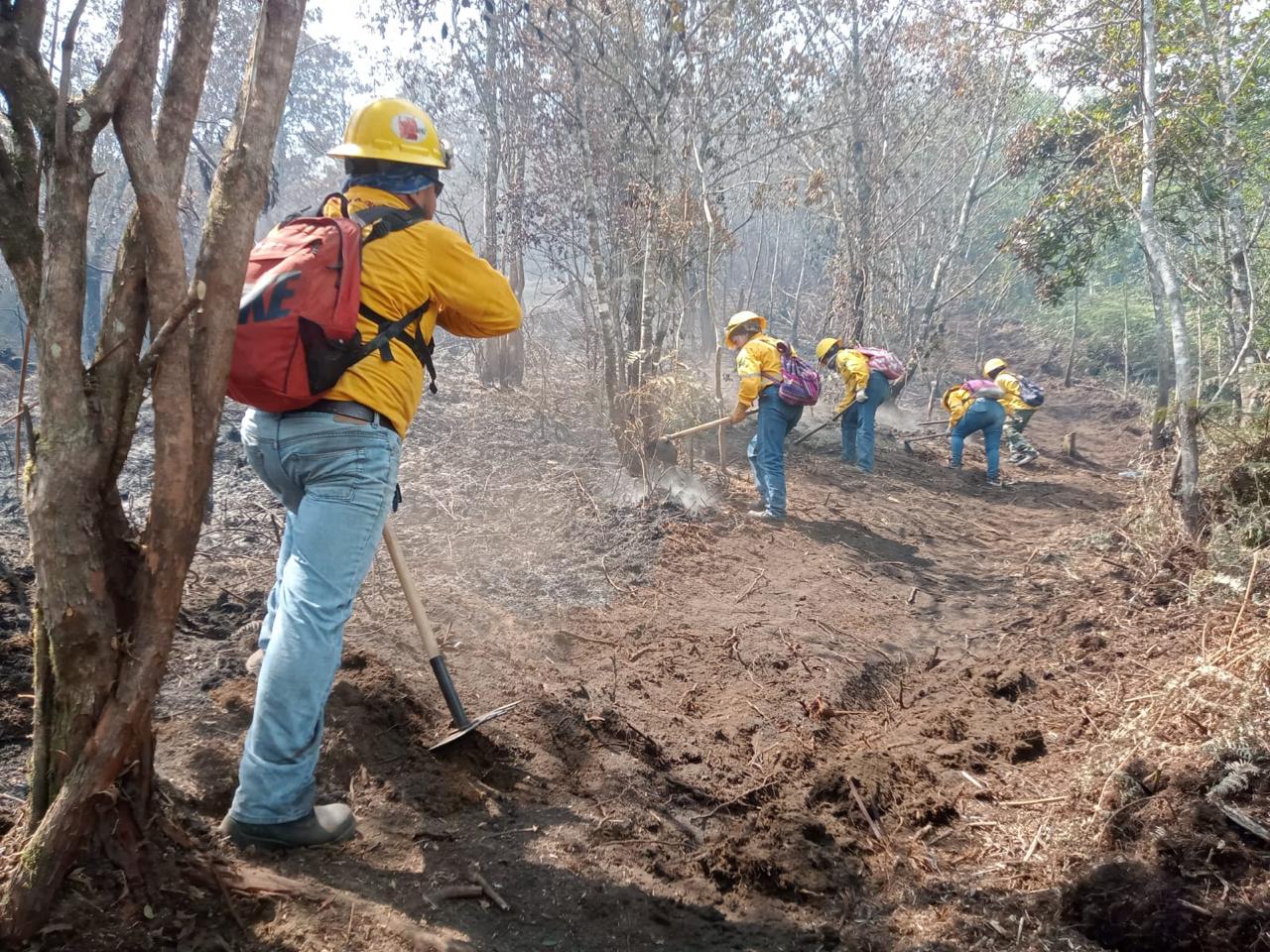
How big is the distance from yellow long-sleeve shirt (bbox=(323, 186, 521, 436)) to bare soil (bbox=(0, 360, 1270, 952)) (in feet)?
3.71

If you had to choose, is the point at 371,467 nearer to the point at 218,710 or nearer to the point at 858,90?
the point at 218,710

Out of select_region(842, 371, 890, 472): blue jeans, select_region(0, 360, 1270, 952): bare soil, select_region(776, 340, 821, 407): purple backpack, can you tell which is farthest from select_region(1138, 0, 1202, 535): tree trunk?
select_region(842, 371, 890, 472): blue jeans

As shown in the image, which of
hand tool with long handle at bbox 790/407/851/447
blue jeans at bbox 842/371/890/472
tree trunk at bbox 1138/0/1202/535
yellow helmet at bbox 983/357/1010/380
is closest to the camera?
tree trunk at bbox 1138/0/1202/535

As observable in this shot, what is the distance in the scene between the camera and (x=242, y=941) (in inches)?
72.1

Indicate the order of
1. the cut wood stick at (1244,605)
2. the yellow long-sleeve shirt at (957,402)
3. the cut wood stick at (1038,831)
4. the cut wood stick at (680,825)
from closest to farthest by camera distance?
the cut wood stick at (1038,831) → the cut wood stick at (680,825) → the cut wood stick at (1244,605) → the yellow long-sleeve shirt at (957,402)

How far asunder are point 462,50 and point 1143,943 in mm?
12715

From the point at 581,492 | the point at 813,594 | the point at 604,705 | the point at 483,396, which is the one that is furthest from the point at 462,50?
the point at 604,705

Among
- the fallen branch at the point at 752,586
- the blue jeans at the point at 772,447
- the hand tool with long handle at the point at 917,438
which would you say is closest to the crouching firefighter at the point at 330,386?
the fallen branch at the point at 752,586

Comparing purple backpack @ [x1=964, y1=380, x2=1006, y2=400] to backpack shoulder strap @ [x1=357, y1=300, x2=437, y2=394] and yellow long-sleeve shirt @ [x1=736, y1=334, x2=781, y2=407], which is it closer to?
yellow long-sleeve shirt @ [x1=736, y1=334, x2=781, y2=407]

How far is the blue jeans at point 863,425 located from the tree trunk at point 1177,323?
3.74 meters

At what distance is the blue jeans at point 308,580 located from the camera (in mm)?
2215

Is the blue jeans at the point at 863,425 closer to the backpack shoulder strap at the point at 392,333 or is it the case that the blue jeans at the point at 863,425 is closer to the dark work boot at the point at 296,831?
the backpack shoulder strap at the point at 392,333

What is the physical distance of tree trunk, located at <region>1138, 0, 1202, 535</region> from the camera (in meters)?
5.59

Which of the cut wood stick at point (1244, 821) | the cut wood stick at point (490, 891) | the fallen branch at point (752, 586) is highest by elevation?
the cut wood stick at point (1244, 821)
